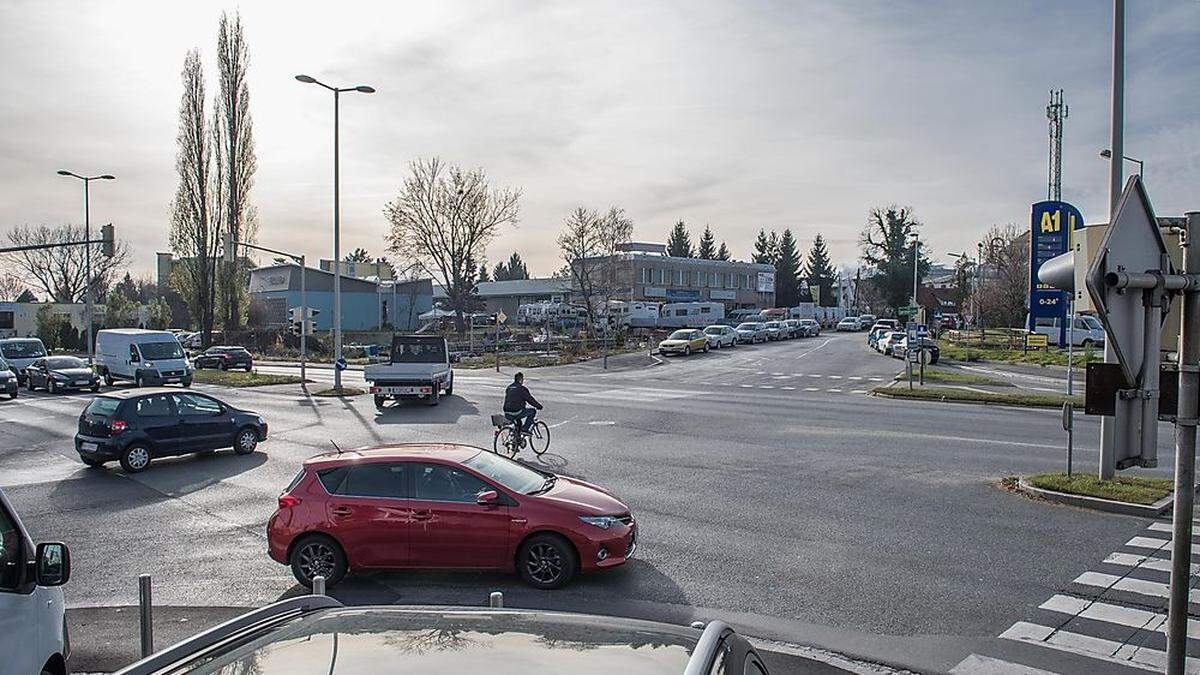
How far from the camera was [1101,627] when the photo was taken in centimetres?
775

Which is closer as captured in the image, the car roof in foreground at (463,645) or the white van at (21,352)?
the car roof in foreground at (463,645)

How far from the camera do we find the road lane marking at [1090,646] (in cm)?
695

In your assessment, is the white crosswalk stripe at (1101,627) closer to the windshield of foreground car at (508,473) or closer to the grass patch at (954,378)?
the windshield of foreground car at (508,473)

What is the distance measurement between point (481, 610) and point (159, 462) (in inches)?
668

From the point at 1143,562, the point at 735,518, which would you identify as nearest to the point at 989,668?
the point at 1143,562

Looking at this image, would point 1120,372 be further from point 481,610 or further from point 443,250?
point 443,250

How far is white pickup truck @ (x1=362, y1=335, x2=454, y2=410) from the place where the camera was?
27.9 m

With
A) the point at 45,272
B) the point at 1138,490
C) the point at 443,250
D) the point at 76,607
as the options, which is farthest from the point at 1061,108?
the point at 45,272

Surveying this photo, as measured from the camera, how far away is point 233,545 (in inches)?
441

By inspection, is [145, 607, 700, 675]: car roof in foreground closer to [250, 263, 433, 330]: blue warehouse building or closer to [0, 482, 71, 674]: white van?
[0, 482, 71, 674]: white van

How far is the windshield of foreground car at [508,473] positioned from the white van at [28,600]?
4921 mm

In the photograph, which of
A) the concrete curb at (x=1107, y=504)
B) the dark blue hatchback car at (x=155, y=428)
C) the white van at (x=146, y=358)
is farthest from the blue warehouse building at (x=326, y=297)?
the concrete curb at (x=1107, y=504)

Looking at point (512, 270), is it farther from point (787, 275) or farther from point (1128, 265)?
point (1128, 265)

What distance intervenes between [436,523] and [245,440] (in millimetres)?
11011
